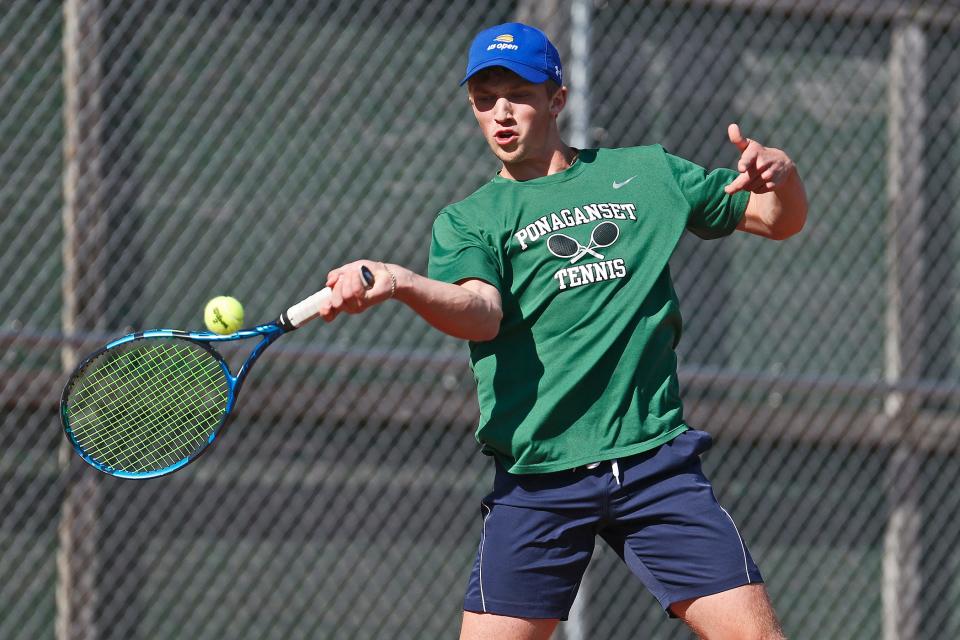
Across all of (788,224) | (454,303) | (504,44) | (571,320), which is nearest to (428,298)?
(454,303)

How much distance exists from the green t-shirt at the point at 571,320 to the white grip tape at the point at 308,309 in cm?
29

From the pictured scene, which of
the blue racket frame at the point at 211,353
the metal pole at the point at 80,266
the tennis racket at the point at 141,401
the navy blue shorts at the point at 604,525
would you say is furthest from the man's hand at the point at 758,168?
the metal pole at the point at 80,266

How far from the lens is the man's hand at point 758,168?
2.74m

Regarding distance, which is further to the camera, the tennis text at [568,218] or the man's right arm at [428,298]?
the tennis text at [568,218]

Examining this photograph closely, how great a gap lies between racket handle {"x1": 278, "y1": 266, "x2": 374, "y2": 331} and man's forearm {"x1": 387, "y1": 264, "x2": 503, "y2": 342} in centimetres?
6

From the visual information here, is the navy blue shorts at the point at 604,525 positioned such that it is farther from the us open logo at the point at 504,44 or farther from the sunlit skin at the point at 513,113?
the us open logo at the point at 504,44

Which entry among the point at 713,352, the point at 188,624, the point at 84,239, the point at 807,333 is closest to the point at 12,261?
the point at 84,239

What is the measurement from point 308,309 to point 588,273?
0.61 metres

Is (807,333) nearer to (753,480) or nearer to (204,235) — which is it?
(753,480)

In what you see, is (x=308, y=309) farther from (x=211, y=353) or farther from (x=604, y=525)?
(x=604, y=525)

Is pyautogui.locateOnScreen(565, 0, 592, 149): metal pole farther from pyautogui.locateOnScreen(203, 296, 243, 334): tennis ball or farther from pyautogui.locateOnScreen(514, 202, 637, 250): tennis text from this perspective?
pyautogui.locateOnScreen(203, 296, 243, 334): tennis ball

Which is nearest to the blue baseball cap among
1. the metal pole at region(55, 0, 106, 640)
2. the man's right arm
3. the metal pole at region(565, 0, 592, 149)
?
the man's right arm

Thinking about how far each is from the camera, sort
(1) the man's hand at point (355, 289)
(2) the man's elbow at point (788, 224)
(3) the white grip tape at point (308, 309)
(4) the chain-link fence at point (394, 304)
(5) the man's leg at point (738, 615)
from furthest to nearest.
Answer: (4) the chain-link fence at point (394, 304) < (2) the man's elbow at point (788, 224) < (5) the man's leg at point (738, 615) < (3) the white grip tape at point (308, 309) < (1) the man's hand at point (355, 289)

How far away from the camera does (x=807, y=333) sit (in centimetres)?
540
